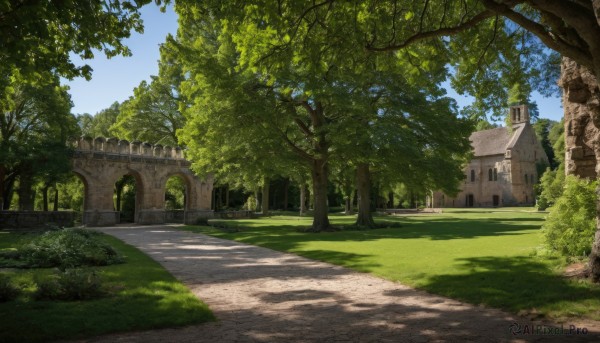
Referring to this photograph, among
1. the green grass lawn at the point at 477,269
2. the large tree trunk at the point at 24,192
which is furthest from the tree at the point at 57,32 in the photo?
the large tree trunk at the point at 24,192

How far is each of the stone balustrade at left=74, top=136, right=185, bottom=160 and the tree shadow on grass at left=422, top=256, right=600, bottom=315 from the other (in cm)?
2916

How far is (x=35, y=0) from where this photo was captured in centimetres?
664

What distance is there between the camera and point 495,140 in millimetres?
72062

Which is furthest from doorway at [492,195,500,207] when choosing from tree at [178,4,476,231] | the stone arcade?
tree at [178,4,476,231]

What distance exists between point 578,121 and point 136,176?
3081cm

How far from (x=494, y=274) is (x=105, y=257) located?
9.45 metres

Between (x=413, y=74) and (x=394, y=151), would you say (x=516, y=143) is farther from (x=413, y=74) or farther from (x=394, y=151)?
(x=413, y=74)

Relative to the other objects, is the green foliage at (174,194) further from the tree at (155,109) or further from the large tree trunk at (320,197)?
the large tree trunk at (320,197)

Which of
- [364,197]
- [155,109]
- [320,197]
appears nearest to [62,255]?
[320,197]

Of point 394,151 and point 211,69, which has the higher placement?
point 211,69

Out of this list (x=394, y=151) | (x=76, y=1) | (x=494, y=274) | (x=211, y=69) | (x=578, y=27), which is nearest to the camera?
(x=578, y=27)

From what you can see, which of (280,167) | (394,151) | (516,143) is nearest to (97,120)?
(280,167)

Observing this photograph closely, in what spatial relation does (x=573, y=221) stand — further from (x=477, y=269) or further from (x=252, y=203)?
(x=252, y=203)

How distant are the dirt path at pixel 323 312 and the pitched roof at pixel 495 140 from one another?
2642 inches
